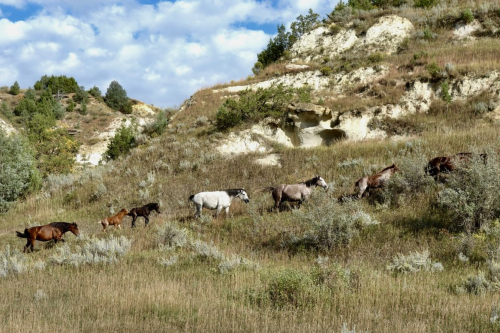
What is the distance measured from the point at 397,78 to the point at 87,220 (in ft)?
71.1

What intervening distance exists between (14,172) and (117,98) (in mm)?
62456

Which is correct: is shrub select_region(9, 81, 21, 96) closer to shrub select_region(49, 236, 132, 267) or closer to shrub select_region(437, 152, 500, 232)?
shrub select_region(49, 236, 132, 267)

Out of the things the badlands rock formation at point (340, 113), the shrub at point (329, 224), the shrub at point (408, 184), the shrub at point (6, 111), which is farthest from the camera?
the shrub at point (6, 111)

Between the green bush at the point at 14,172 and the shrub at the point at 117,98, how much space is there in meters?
58.0

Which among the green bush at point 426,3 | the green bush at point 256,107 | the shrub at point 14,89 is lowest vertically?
the green bush at point 256,107

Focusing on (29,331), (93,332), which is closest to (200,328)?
(93,332)

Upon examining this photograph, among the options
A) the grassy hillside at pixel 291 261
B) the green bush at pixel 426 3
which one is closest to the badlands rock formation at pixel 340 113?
the grassy hillside at pixel 291 261

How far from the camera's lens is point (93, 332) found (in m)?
5.07

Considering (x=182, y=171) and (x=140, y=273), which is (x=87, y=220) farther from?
(x=140, y=273)

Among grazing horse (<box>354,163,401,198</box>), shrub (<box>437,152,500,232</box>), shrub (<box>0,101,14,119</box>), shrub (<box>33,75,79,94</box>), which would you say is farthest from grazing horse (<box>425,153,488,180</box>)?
shrub (<box>33,75,79,94</box>)

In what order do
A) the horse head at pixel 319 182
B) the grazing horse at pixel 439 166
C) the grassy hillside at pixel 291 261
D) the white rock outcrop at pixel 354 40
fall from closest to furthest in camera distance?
1. the grassy hillside at pixel 291 261
2. the grazing horse at pixel 439 166
3. the horse head at pixel 319 182
4. the white rock outcrop at pixel 354 40

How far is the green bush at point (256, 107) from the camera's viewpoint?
2541 centimetres

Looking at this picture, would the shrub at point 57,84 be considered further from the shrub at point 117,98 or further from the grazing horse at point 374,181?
the grazing horse at point 374,181

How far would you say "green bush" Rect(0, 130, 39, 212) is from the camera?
72.4ft
